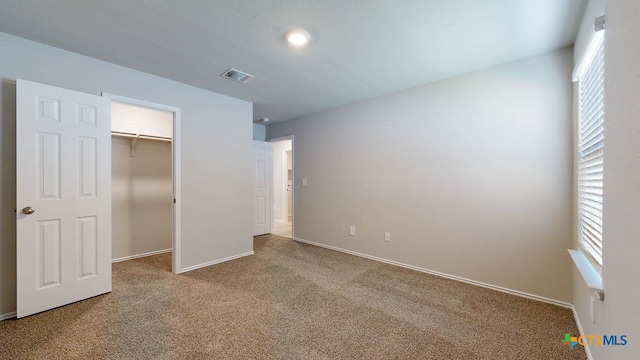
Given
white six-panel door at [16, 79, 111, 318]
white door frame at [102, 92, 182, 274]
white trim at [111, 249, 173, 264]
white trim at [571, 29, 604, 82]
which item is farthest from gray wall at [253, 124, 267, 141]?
white trim at [571, 29, 604, 82]

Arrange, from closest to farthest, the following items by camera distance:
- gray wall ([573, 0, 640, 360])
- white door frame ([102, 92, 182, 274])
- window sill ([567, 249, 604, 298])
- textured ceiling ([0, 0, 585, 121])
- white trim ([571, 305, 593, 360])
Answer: gray wall ([573, 0, 640, 360]) < window sill ([567, 249, 604, 298]) < white trim ([571, 305, 593, 360]) < textured ceiling ([0, 0, 585, 121]) < white door frame ([102, 92, 182, 274])

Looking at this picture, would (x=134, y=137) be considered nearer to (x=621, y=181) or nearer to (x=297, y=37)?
(x=297, y=37)

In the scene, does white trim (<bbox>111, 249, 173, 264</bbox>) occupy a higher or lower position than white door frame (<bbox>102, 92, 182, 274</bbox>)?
lower

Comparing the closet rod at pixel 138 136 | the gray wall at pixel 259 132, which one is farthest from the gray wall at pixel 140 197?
the gray wall at pixel 259 132

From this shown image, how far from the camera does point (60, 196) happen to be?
7.43ft

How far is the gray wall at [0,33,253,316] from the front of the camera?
83.5 inches

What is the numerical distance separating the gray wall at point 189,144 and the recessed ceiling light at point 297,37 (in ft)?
5.76

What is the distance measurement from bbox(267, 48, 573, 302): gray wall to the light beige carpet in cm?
36

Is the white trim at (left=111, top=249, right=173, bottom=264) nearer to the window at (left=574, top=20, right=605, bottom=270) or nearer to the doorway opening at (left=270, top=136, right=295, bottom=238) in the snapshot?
the doorway opening at (left=270, top=136, right=295, bottom=238)

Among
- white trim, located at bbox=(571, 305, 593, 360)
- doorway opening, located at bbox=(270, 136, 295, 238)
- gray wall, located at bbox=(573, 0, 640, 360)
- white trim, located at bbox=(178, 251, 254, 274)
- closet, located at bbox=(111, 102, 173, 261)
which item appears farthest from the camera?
doorway opening, located at bbox=(270, 136, 295, 238)

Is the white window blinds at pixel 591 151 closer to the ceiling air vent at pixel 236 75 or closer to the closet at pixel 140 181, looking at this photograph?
the ceiling air vent at pixel 236 75

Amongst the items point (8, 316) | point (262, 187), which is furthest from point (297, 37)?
point (262, 187)

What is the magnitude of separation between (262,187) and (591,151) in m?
4.78

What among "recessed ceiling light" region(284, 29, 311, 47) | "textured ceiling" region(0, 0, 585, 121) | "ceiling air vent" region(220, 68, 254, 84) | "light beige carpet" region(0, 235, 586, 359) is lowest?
"light beige carpet" region(0, 235, 586, 359)
